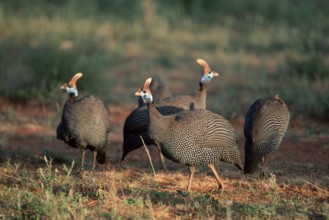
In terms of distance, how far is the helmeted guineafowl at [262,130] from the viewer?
5727 mm

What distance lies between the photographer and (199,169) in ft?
20.3

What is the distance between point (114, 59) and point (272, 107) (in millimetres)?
5890

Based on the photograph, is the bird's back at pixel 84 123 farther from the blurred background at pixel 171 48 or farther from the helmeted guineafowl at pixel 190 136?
the blurred background at pixel 171 48

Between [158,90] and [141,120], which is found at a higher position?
[158,90]

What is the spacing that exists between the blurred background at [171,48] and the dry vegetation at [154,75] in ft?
0.09

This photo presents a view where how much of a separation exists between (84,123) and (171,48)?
252 inches

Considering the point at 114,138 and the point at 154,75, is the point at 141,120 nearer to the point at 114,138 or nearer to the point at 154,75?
the point at 114,138

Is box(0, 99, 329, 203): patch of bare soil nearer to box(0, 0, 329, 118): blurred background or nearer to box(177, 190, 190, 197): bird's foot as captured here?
box(177, 190, 190, 197): bird's foot

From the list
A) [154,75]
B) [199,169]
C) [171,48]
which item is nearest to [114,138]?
[199,169]

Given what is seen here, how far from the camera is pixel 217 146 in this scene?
17.3ft

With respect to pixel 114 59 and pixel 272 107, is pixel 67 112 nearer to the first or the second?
pixel 272 107

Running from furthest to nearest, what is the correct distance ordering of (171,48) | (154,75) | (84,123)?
(171,48) < (154,75) < (84,123)

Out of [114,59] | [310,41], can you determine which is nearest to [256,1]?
[310,41]

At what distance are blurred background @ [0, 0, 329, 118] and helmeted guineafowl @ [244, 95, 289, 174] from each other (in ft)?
9.28
